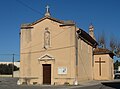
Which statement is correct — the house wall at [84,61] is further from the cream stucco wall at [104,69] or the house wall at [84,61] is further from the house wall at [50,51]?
the house wall at [50,51]

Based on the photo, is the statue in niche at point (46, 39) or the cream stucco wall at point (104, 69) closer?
the statue in niche at point (46, 39)

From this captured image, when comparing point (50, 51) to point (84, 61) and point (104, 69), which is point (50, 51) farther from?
point (104, 69)

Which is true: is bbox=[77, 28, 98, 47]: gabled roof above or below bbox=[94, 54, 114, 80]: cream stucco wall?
above

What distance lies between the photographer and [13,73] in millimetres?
71812

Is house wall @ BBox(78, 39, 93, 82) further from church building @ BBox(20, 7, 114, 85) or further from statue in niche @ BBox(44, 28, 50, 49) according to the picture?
statue in niche @ BBox(44, 28, 50, 49)

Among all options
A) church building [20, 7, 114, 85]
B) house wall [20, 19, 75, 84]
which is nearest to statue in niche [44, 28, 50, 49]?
church building [20, 7, 114, 85]

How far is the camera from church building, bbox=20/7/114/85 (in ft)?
117

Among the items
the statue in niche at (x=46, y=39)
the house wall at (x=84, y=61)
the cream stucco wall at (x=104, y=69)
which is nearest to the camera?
the statue in niche at (x=46, y=39)

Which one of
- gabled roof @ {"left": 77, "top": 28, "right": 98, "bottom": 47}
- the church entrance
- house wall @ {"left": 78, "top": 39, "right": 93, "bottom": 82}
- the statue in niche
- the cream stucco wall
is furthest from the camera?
the cream stucco wall

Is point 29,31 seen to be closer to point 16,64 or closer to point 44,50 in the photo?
point 44,50

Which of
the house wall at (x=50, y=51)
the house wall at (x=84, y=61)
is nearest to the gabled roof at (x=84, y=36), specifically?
the house wall at (x=84, y=61)

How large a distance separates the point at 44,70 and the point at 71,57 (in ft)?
13.2

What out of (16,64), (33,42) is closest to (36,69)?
(33,42)

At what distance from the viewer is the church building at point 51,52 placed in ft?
117
